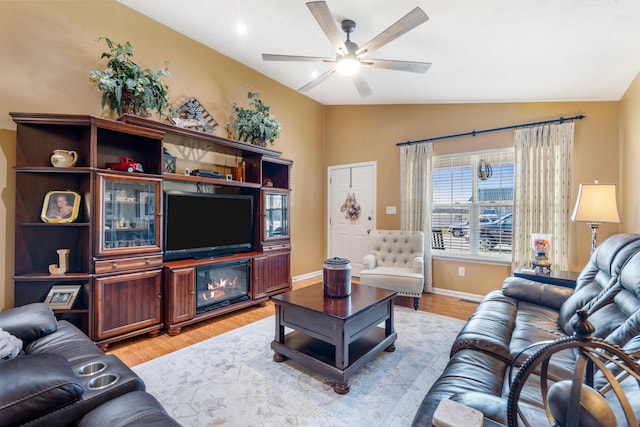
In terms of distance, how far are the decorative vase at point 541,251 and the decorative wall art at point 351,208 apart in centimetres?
269

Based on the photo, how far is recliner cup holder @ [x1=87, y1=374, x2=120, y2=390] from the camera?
1.26 meters

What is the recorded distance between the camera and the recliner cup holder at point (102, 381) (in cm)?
126

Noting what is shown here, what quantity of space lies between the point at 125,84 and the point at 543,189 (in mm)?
4709

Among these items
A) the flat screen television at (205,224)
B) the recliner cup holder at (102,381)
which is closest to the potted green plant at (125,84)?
the flat screen television at (205,224)

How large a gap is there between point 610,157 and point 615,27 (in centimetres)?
176

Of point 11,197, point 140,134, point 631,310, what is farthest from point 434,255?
point 11,197

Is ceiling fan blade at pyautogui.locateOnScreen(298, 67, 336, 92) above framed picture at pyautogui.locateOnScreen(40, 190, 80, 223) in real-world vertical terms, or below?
above

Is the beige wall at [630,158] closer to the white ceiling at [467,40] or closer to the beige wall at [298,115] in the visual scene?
the beige wall at [298,115]

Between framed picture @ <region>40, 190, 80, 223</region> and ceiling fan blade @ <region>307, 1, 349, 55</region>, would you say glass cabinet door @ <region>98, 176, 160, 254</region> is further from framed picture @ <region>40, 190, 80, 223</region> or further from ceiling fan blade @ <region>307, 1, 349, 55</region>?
ceiling fan blade @ <region>307, 1, 349, 55</region>

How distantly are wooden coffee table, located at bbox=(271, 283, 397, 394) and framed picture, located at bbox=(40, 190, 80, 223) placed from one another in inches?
78.7

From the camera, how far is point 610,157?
333 cm

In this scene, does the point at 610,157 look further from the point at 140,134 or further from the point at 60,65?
the point at 60,65

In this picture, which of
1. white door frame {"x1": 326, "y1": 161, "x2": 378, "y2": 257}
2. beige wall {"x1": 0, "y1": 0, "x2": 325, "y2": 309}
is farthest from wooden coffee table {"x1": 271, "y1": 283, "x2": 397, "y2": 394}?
white door frame {"x1": 326, "y1": 161, "x2": 378, "y2": 257}

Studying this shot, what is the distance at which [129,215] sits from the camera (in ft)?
9.42
